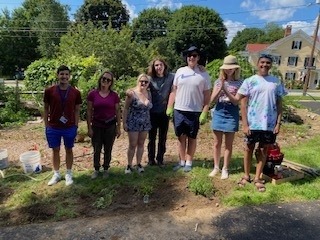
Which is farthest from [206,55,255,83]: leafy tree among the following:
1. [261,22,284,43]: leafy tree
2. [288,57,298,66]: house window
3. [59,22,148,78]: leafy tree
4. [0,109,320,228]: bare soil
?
[261,22,284,43]: leafy tree

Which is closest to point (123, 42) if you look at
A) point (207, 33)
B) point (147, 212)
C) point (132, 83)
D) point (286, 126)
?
point (132, 83)

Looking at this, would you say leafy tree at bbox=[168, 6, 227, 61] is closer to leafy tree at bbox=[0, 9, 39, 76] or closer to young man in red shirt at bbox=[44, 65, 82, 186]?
leafy tree at bbox=[0, 9, 39, 76]

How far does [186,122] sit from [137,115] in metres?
0.70

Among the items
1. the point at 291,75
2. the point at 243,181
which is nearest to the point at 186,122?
the point at 243,181

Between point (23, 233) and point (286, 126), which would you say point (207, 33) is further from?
point (23, 233)

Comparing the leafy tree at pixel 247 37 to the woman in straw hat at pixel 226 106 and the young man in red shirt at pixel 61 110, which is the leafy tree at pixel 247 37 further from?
the young man in red shirt at pixel 61 110

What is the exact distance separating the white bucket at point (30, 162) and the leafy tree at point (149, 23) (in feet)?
139

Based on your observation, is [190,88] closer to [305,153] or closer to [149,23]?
[305,153]

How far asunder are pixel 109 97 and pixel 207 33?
37.5m

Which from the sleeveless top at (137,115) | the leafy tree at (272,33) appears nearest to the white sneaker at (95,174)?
the sleeveless top at (137,115)

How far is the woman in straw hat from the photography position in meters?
4.26

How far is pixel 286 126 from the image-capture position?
8.91 m

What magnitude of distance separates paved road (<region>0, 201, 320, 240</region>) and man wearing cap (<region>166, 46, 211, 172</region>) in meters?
1.36

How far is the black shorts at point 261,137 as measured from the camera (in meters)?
4.11
